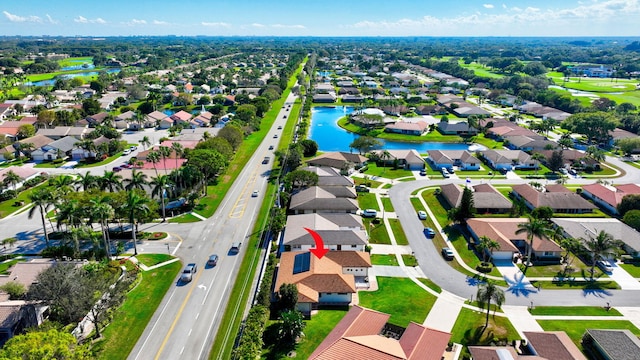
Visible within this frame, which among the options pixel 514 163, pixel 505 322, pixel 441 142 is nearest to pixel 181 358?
pixel 505 322

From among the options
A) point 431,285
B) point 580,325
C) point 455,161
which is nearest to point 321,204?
point 431,285

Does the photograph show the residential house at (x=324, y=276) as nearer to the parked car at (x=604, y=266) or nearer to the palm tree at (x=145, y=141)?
the parked car at (x=604, y=266)

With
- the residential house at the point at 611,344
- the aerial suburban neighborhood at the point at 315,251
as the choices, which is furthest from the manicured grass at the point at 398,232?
the residential house at the point at 611,344

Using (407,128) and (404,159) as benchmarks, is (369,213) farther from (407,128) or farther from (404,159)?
(407,128)

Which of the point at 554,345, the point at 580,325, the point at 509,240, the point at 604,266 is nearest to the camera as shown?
the point at 554,345

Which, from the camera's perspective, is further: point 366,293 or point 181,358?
point 366,293

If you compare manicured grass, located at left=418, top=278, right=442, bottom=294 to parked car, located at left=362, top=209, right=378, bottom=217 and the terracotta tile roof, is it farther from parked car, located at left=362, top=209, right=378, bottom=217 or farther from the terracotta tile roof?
parked car, located at left=362, top=209, right=378, bottom=217

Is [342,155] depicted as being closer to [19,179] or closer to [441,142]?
[441,142]
